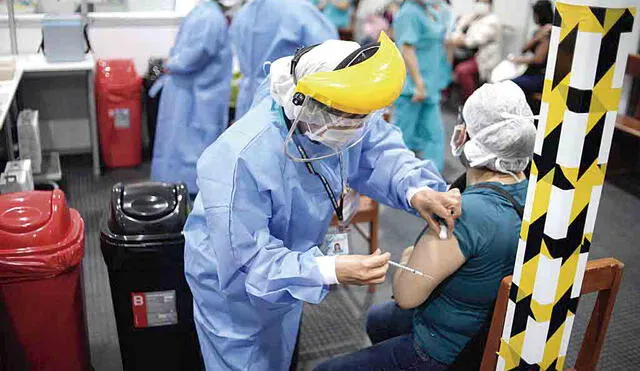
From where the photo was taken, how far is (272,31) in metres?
3.23

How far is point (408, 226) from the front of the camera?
3951mm

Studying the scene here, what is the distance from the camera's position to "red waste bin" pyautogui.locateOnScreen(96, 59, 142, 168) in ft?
14.6

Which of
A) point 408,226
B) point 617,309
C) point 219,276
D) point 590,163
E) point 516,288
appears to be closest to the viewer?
point 590,163

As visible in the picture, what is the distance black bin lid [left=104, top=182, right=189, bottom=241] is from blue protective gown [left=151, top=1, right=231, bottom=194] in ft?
5.10

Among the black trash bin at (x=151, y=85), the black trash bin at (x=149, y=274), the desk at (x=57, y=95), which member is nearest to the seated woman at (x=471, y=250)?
the black trash bin at (x=149, y=274)

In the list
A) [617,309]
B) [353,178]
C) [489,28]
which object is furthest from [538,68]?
[353,178]

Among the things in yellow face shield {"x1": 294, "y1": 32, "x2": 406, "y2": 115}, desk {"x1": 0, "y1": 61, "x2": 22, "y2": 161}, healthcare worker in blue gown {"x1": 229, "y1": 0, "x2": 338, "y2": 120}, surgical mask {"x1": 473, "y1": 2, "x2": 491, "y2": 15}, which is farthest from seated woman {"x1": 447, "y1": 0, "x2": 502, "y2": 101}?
yellow face shield {"x1": 294, "y1": 32, "x2": 406, "y2": 115}

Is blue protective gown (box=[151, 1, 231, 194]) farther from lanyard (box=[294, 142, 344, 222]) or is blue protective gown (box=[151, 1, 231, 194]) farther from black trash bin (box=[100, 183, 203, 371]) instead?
lanyard (box=[294, 142, 344, 222])

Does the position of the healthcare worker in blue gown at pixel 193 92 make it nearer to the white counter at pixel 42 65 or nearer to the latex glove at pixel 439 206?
the white counter at pixel 42 65

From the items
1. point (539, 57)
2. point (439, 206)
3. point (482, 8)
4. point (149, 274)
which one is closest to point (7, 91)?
point (149, 274)

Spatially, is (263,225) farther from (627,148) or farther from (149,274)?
(627,148)

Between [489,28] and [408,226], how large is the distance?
9.78 ft

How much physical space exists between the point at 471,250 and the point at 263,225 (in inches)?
21.0

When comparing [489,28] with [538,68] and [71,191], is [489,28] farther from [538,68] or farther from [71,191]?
[71,191]
